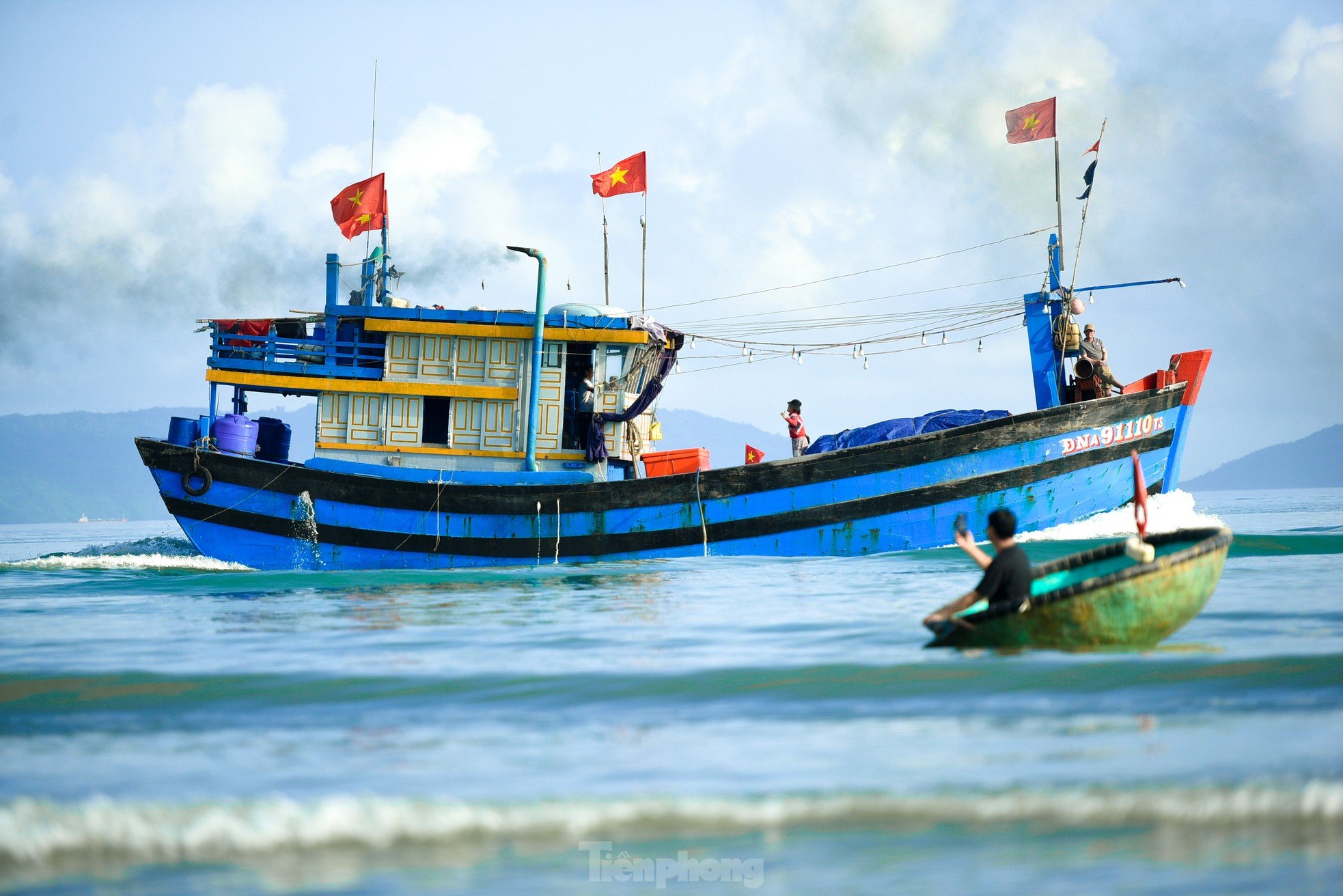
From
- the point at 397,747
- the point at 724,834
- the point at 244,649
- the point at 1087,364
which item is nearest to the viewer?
the point at 724,834

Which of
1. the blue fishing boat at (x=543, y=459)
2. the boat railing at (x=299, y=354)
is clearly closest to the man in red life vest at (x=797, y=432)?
the blue fishing boat at (x=543, y=459)

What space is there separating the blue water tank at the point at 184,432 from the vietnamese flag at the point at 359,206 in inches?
172

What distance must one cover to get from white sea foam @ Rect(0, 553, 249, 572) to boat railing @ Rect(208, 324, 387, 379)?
3485mm


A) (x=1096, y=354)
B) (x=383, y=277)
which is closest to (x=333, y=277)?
(x=383, y=277)

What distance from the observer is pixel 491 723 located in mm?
7473

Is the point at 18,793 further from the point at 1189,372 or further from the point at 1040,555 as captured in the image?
the point at 1189,372

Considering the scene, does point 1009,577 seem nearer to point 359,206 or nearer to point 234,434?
point 234,434

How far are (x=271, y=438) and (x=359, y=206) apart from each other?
186 inches

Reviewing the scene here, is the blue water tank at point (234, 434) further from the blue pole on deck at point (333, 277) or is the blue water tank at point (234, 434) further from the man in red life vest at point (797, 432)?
the man in red life vest at point (797, 432)

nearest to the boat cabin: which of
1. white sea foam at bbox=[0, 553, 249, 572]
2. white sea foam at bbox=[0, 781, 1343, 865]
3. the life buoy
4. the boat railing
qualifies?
the boat railing

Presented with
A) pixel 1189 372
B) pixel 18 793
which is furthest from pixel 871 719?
pixel 1189 372

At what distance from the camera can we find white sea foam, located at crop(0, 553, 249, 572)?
19.5m

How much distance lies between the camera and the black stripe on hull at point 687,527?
17.8 meters

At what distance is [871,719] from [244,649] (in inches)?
254
